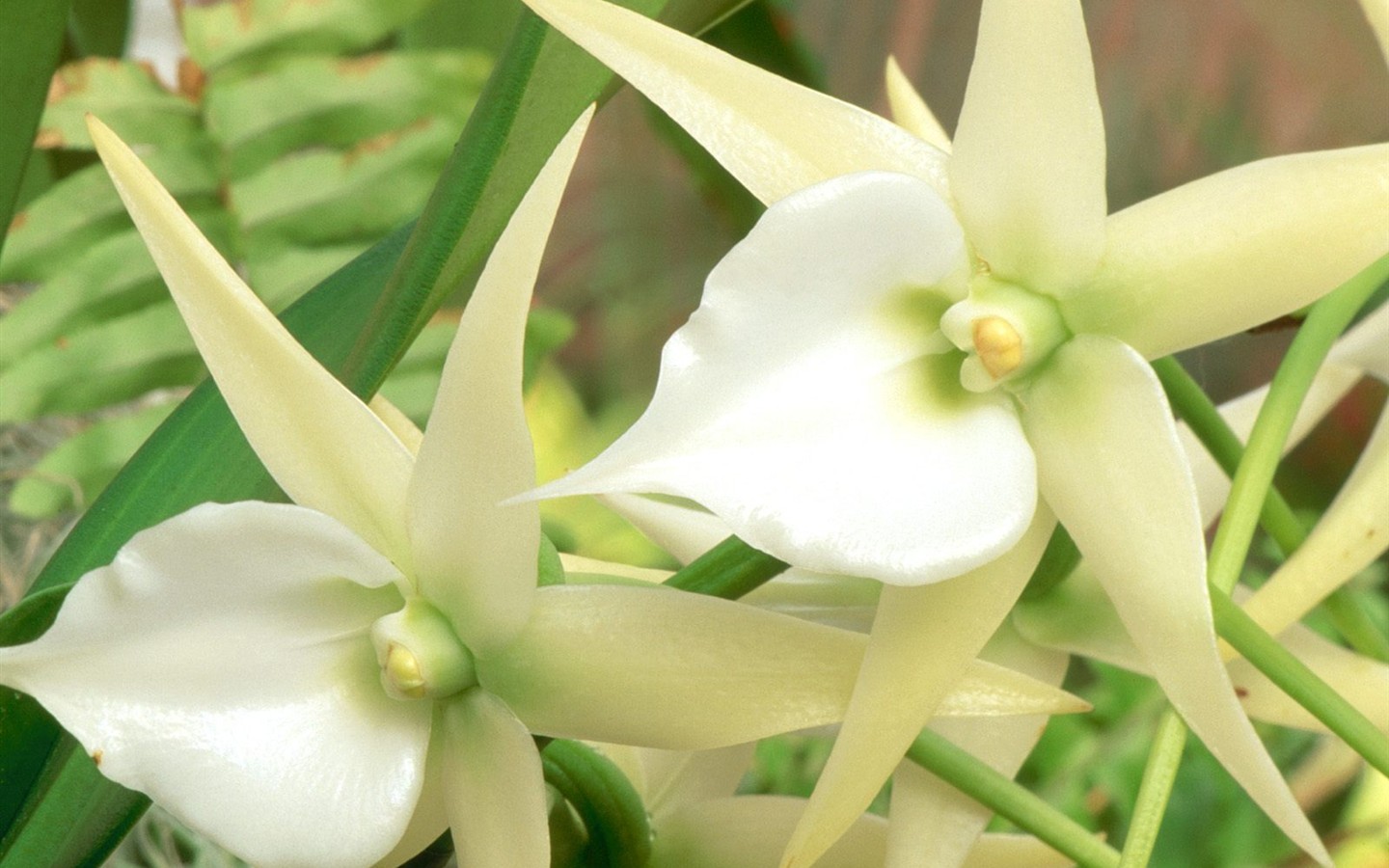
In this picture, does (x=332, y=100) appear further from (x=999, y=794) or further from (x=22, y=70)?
(x=999, y=794)

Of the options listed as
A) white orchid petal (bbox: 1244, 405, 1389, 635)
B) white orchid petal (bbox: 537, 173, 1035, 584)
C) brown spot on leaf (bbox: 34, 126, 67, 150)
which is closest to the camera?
white orchid petal (bbox: 537, 173, 1035, 584)

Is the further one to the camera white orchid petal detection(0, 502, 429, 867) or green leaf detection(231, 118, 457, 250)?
green leaf detection(231, 118, 457, 250)

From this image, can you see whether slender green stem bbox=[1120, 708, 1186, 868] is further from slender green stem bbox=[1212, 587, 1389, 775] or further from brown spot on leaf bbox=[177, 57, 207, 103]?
brown spot on leaf bbox=[177, 57, 207, 103]

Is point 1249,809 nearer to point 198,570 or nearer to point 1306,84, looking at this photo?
point 1306,84

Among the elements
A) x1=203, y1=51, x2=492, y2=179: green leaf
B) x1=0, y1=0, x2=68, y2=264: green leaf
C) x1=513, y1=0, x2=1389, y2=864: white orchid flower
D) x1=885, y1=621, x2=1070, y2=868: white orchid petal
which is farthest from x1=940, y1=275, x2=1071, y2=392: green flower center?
x1=203, y1=51, x2=492, y2=179: green leaf

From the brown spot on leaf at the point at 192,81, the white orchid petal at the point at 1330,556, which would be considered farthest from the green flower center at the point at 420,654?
the brown spot on leaf at the point at 192,81
